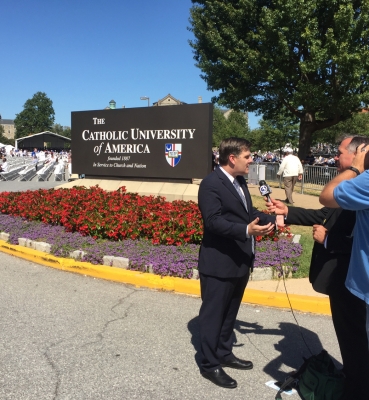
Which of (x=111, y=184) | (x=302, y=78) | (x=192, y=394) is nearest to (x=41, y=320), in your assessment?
(x=192, y=394)

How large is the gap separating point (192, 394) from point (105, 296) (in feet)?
7.66

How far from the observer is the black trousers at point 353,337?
8.43 ft

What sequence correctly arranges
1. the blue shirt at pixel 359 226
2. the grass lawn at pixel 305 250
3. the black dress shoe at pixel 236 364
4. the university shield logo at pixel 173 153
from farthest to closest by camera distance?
1. the university shield logo at pixel 173 153
2. the grass lawn at pixel 305 250
3. the black dress shoe at pixel 236 364
4. the blue shirt at pixel 359 226

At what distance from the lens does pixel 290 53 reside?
59.8 ft

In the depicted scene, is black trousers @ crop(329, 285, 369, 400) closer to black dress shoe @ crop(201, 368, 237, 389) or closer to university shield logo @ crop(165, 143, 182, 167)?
black dress shoe @ crop(201, 368, 237, 389)

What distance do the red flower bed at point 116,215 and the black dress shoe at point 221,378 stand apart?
10.9 ft

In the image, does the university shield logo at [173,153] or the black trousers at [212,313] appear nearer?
the black trousers at [212,313]

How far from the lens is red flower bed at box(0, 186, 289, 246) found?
21.7ft

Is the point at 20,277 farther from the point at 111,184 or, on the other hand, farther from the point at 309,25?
the point at 309,25

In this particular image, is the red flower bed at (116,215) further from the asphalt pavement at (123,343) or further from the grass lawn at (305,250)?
the asphalt pavement at (123,343)

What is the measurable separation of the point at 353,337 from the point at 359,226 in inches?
31.5

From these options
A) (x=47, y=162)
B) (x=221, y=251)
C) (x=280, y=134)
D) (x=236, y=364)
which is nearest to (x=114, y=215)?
(x=236, y=364)

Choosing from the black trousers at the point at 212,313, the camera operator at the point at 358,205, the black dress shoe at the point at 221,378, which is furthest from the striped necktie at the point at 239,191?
the black dress shoe at the point at 221,378

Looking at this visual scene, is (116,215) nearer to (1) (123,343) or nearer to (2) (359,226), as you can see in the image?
(1) (123,343)
